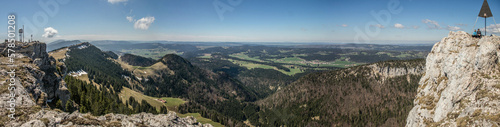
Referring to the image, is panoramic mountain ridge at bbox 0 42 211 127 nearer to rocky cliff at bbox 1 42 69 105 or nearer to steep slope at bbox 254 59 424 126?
rocky cliff at bbox 1 42 69 105

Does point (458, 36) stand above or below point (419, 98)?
above

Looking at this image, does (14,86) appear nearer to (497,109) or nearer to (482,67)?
(497,109)

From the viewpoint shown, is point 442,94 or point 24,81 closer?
point 24,81

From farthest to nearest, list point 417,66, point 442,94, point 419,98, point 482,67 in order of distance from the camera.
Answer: point 417,66, point 419,98, point 442,94, point 482,67

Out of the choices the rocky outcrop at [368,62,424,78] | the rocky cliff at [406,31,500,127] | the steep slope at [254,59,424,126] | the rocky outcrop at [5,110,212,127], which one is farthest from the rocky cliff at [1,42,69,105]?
the rocky outcrop at [368,62,424,78]

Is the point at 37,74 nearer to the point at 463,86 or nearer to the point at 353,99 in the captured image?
the point at 463,86

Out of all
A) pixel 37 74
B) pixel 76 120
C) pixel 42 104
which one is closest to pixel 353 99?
pixel 76 120

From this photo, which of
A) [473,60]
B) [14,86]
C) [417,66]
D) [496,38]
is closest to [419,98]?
[473,60]
